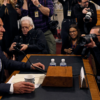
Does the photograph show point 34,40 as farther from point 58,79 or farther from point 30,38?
point 58,79

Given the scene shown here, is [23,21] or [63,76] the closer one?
[63,76]

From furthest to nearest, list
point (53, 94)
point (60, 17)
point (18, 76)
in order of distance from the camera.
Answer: point (60, 17) → point (18, 76) → point (53, 94)

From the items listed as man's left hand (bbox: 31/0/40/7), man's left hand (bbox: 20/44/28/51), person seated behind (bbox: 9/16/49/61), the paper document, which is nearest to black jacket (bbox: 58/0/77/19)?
man's left hand (bbox: 31/0/40/7)

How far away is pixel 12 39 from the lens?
2.51 m

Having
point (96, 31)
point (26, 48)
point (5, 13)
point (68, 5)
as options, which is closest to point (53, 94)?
point (96, 31)

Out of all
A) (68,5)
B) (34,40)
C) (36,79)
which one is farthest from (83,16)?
(36,79)

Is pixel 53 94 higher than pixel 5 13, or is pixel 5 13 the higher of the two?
pixel 5 13

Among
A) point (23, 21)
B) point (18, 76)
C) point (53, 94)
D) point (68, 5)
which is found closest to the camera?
point (53, 94)

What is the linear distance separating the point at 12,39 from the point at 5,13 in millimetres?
432

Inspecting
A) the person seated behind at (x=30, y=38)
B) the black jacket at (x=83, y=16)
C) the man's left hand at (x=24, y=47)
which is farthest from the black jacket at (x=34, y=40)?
the black jacket at (x=83, y=16)

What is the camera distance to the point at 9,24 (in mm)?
2375

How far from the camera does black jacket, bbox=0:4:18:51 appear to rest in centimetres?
230

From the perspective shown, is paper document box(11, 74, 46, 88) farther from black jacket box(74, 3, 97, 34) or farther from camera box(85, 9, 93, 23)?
black jacket box(74, 3, 97, 34)

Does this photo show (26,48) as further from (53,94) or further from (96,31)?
(53,94)
